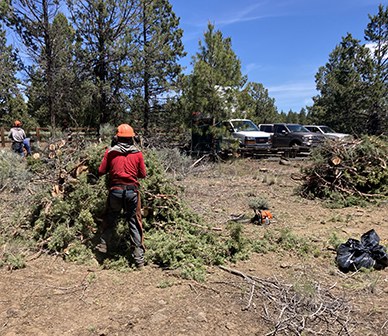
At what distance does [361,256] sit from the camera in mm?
4793

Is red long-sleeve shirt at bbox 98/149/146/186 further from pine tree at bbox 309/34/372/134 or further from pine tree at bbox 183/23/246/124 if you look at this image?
pine tree at bbox 309/34/372/134

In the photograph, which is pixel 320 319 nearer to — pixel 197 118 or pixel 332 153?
pixel 332 153

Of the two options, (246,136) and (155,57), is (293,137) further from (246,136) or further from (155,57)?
(155,57)

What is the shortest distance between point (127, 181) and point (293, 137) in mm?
15477

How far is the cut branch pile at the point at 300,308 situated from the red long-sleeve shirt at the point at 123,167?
199 cm

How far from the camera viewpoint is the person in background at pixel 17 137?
454 inches

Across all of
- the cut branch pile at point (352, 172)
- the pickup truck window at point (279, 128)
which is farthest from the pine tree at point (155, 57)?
the cut branch pile at point (352, 172)

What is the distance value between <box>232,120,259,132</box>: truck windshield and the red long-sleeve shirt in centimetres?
1231

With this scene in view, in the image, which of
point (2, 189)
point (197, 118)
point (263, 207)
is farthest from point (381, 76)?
point (2, 189)

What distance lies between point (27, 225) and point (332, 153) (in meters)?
7.45

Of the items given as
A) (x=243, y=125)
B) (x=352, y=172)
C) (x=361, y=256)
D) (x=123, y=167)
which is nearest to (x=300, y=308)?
(x=361, y=256)

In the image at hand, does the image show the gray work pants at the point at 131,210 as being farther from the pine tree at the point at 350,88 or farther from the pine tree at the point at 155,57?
the pine tree at the point at 350,88

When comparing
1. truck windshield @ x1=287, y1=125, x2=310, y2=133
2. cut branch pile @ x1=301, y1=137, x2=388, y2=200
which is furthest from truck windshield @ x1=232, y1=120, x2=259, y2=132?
cut branch pile @ x1=301, y1=137, x2=388, y2=200

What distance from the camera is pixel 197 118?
15727mm
